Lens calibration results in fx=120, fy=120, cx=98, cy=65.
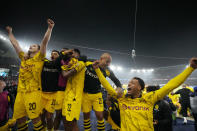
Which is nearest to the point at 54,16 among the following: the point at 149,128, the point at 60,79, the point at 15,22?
the point at 15,22

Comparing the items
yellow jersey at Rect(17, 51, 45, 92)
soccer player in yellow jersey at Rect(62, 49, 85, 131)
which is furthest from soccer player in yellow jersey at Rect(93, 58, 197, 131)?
yellow jersey at Rect(17, 51, 45, 92)

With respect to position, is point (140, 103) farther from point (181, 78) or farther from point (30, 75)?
point (30, 75)

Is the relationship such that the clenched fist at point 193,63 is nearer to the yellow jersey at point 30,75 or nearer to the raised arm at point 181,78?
the raised arm at point 181,78

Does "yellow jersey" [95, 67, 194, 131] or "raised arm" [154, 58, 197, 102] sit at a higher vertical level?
"raised arm" [154, 58, 197, 102]

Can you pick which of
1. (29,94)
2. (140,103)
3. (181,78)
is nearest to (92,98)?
(140,103)

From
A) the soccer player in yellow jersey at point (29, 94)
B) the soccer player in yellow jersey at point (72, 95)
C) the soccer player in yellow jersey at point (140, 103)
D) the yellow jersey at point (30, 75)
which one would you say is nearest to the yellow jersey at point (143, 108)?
the soccer player in yellow jersey at point (140, 103)

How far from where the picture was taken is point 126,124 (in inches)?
77.0

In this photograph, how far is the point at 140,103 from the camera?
199 centimetres

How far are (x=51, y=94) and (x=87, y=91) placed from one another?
35.3 inches

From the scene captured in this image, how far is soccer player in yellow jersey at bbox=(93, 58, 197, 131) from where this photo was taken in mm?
1852

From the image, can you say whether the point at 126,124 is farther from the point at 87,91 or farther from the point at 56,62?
the point at 56,62

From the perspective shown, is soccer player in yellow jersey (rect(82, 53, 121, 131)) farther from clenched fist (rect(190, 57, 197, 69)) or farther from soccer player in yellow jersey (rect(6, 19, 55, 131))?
clenched fist (rect(190, 57, 197, 69))

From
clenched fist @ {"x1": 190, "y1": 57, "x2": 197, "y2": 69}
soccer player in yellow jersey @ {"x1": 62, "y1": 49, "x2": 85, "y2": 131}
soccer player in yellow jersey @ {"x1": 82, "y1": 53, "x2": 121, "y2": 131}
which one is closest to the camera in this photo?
clenched fist @ {"x1": 190, "y1": 57, "x2": 197, "y2": 69}

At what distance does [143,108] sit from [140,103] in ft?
0.29
